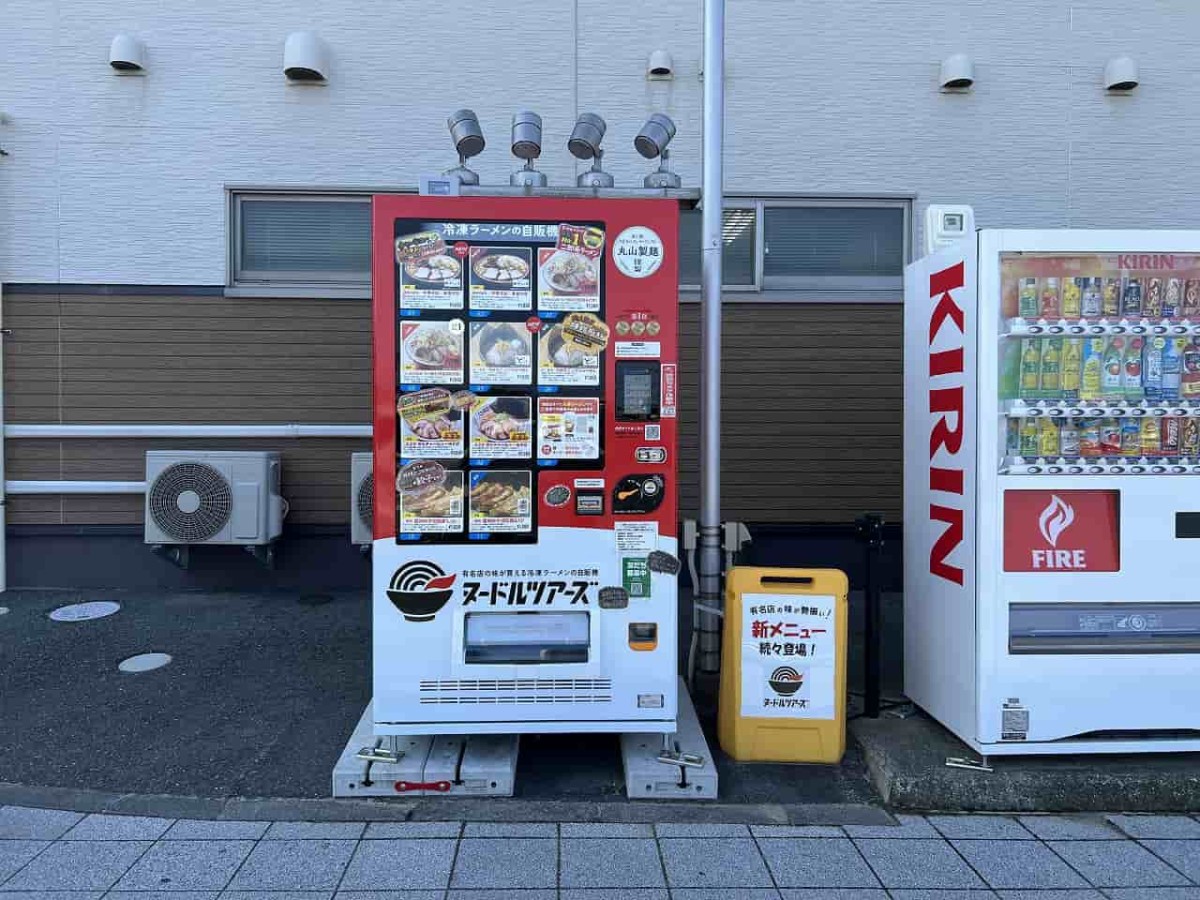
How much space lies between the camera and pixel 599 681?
11.9 ft

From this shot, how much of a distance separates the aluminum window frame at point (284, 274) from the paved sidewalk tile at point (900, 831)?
17.6 feet

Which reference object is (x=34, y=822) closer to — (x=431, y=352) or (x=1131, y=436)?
(x=431, y=352)

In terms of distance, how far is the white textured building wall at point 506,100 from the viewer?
6531 millimetres

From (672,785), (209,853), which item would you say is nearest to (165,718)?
(209,853)

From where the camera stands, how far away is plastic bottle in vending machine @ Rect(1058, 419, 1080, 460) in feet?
12.4

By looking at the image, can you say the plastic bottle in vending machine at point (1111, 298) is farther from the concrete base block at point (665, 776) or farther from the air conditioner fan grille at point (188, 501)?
the air conditioner fan grille at point (188, 501)

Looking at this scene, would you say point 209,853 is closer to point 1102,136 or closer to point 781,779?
point 781,779

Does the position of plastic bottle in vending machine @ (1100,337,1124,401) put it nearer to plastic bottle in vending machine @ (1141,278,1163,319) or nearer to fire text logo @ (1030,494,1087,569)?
plastic bottle in vending machine @ (1141,278,1163,319)

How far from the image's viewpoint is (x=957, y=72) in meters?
6.48

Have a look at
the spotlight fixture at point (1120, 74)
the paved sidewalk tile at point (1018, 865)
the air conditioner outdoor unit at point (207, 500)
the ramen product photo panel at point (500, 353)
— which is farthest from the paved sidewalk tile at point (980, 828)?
the spotlight fixture at point (1120, 74)

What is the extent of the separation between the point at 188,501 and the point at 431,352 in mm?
3847

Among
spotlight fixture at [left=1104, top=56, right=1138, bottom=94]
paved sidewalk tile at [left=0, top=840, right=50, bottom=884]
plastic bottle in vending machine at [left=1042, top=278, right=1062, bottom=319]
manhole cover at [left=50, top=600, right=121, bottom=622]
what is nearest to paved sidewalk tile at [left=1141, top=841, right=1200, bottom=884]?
plastic bottle in vending machine at [left=1042, top=278, right=1062, bottom=319]

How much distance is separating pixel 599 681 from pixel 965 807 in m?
1.74

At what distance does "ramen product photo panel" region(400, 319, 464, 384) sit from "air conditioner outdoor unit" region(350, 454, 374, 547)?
9.72 feet
